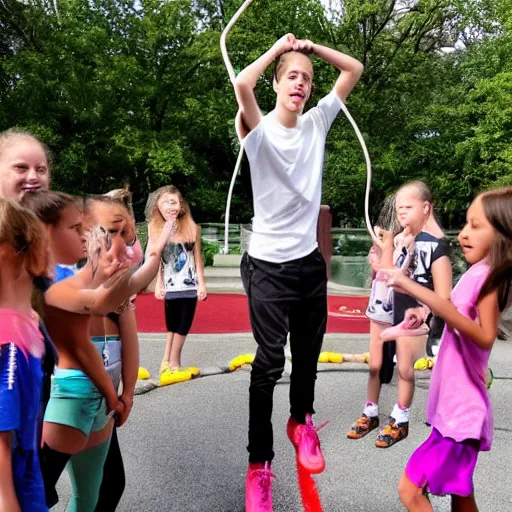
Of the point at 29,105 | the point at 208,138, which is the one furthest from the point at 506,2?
the point at 29,105

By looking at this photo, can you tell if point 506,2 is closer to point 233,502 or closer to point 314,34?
point 314,34

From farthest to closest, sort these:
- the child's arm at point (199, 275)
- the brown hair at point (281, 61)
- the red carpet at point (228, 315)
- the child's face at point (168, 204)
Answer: the red carpet at point (228, 315)
the child's arm at point (199, 275)
the child's face at point (168, 204)
the brown hair at point (281, 61)

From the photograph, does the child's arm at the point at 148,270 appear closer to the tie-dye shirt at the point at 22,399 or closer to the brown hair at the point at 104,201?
the brown hair at the point at 104,201

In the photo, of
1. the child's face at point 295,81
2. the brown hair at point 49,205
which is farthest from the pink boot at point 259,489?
the child's face at point 295,81

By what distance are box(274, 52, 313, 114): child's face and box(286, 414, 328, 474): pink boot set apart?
1132 mm

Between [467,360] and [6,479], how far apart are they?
132 cm

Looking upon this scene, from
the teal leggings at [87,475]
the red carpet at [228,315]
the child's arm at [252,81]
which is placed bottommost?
the red carpet at [228,315]

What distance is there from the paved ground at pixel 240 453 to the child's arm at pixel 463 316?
90cm

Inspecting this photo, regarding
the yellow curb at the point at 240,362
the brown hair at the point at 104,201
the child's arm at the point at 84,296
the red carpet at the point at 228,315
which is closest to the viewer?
the child's arm at the point at 84,296

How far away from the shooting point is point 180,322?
14.4 feet

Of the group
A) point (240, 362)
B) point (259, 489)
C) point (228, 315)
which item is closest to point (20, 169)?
point (259, 489)

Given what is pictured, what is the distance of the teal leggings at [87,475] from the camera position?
5.59ft

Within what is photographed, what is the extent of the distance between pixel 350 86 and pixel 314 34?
14992 mm

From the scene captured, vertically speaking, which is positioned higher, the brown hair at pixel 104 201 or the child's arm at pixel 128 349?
the brown hair at pixel 104 201
